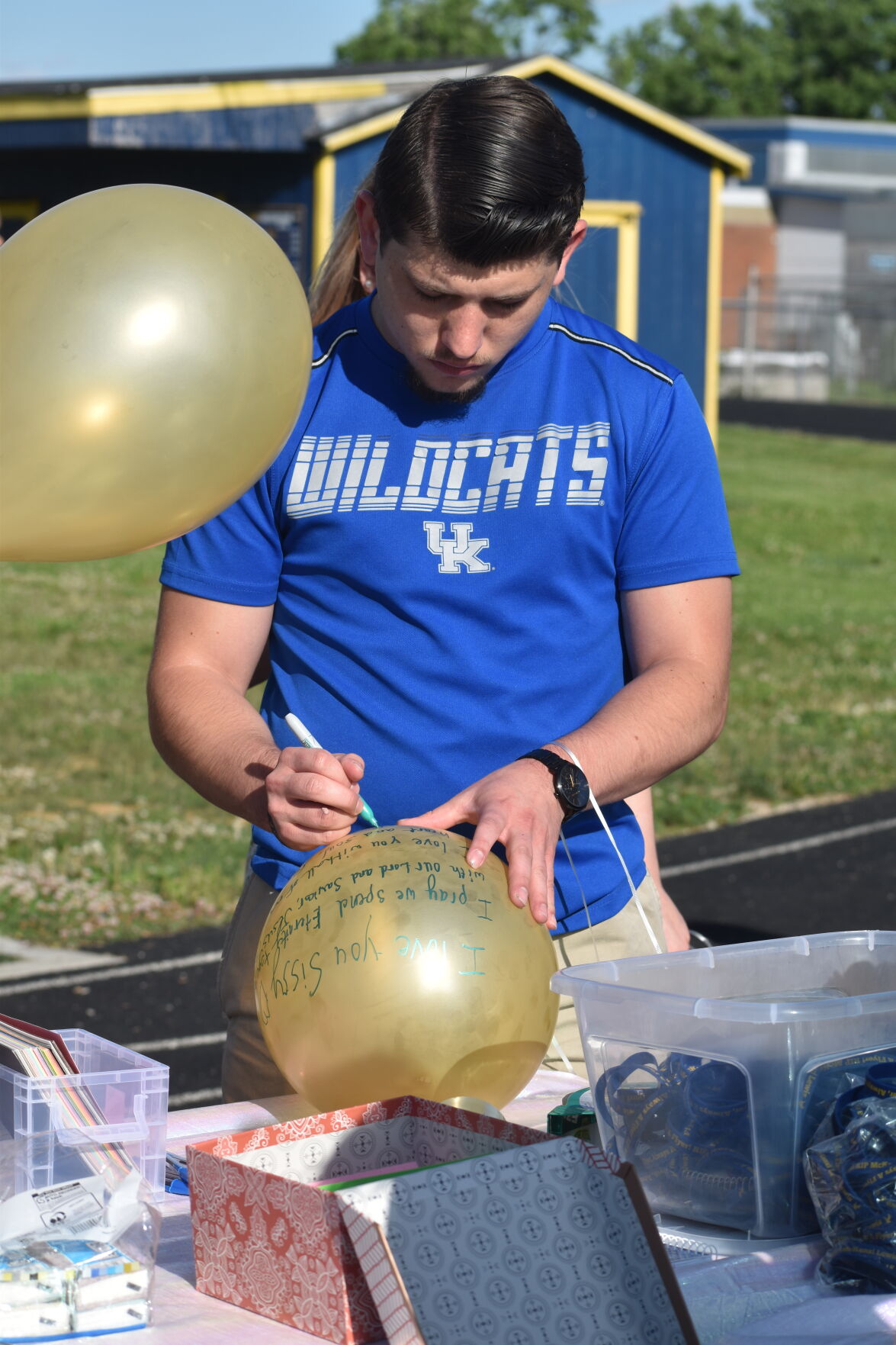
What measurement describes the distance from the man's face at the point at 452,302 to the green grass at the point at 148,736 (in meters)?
4.48

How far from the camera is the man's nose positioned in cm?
216

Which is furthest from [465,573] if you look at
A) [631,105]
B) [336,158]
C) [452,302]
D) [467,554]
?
[631,105]

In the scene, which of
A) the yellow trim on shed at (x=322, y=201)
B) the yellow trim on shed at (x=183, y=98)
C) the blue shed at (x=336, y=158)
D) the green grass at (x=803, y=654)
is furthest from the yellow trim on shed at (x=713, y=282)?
the yellow trim on shed at (x=322, y=201)

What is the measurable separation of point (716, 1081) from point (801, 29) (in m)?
72.3

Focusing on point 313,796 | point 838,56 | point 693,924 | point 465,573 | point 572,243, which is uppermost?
point 838,56

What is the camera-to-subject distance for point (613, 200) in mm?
16906

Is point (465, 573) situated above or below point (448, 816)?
above

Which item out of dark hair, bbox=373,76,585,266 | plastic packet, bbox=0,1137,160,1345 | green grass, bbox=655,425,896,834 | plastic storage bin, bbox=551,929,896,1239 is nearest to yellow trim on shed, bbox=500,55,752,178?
green grass, bbox=655,425,896,834

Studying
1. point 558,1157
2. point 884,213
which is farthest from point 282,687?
point 884,213

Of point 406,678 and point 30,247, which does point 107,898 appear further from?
point 30,247

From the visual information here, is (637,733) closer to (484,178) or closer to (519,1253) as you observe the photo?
(484,178)

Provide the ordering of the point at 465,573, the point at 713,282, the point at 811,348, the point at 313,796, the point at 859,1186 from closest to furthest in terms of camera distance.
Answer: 1. the point at 859,1186
2. the point at 313,796
3. the point at 465,573
4. the point at 713,282
5. the point at 811,348

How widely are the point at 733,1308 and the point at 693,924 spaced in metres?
5.04

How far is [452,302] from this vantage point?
216cm
